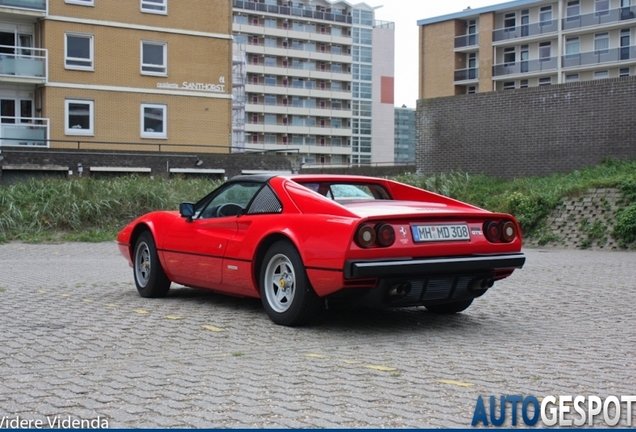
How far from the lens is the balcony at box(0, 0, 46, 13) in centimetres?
3744

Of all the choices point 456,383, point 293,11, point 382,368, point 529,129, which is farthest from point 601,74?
point 456,383

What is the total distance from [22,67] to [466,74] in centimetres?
4777

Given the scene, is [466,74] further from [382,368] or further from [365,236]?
[382,368]

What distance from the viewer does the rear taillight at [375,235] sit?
6664 mm

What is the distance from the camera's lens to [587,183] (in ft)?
65.9

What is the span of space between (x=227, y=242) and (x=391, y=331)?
6.11 ft

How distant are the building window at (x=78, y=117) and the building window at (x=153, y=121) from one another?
2.59 m

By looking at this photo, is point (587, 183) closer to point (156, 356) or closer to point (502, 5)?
point (156, 356)

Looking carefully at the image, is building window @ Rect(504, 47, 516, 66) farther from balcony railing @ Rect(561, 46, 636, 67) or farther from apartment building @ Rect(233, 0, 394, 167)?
apartment building @ Rect(233, 0, 394, 167)

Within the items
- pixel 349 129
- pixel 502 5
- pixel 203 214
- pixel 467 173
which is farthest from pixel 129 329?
pixel 349 129

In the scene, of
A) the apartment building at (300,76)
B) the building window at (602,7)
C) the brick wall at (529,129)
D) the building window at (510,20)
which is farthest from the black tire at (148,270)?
the apartment building at (300,76)

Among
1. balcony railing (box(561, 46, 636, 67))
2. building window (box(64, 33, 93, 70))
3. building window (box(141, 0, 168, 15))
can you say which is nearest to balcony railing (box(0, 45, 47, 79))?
building window (box(64, 33, 93, 70))

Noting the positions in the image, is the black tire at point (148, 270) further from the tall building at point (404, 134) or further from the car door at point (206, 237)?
the tall building at point (404, 134)

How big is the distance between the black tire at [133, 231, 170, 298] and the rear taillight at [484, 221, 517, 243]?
3.70 meters
